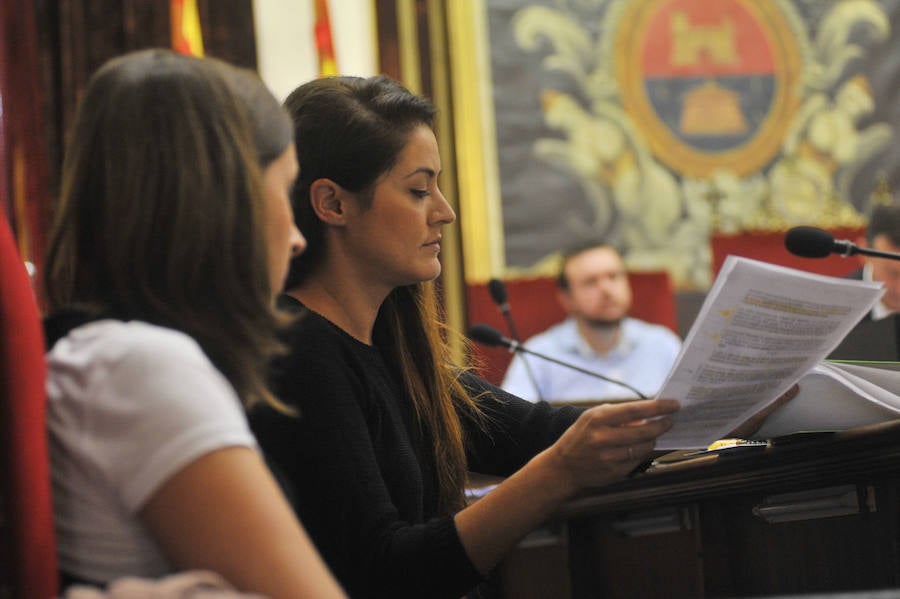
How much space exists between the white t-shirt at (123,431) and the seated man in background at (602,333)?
13.2ft

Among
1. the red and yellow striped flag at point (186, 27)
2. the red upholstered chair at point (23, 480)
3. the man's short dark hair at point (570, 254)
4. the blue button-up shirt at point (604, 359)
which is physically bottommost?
the blue button-up shirt at point (604, 359)

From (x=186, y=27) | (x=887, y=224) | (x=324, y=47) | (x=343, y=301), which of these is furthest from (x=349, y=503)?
(x=324, y=47)

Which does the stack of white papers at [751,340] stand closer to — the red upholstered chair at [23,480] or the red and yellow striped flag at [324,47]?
the red upholstered chair at [23,480]

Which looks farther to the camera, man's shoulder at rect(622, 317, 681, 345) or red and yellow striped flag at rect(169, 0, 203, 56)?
man's shoulder at rect(622, 317, 681, 345)

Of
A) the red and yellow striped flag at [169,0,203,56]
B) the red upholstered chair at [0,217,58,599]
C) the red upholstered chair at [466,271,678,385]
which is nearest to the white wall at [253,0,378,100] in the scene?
the red and yellow striped flag at [169,0,203,56]

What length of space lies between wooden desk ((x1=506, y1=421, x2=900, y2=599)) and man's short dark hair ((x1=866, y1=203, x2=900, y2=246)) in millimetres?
2631

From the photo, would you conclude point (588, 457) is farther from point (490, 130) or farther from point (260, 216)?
point (490, 130)

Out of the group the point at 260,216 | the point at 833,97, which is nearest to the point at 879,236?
the point at 833,97

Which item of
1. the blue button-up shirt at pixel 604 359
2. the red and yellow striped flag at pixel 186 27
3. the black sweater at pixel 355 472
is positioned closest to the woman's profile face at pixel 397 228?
the black sweater at pixel 355 472

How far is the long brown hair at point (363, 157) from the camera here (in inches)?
68.9

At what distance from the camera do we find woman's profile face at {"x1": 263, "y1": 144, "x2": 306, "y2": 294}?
1.11 metres

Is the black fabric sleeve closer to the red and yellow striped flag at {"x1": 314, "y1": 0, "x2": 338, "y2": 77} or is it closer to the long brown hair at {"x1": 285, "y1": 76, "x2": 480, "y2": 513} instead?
the long brown hair at {"x1": 285, "y1": 76, "x2": 480, "y2": 513}

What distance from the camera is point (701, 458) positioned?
62.0 inches

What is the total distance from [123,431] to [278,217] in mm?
Answer: 305
